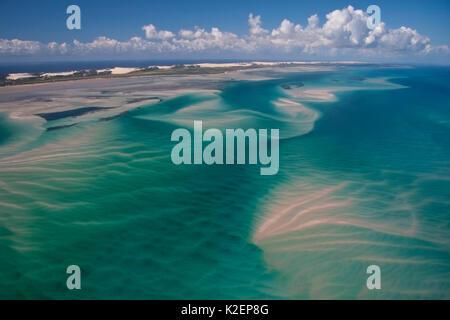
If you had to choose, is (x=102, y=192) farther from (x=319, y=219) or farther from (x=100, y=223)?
(x=319, y=219)

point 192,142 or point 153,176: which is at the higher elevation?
point 192,142

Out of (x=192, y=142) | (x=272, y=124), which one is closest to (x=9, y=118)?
(x=192, y=142)
